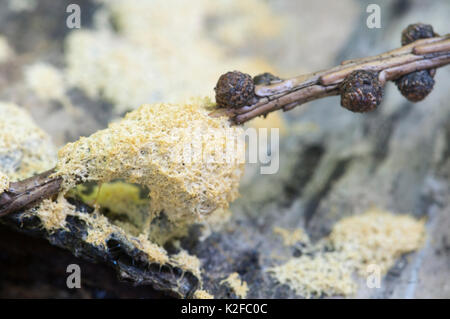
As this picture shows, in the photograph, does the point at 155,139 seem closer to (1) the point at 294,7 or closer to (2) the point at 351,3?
(1) the point at 294,7

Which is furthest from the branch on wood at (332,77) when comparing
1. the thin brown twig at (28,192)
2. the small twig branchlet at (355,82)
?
the thin brown twig at (28,192)

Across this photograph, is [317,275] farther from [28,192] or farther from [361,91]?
[28,192]

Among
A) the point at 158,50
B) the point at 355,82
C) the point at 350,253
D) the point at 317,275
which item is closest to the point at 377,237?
the point at 350,253

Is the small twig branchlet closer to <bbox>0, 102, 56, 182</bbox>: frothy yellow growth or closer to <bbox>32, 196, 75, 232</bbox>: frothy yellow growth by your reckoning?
<bbox>32, 196, 75, 232</bbox>: frothy yellow growth

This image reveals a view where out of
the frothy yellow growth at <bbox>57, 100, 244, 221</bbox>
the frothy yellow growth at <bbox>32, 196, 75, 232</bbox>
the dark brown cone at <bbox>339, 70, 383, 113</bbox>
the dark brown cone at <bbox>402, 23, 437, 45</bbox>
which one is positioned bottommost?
the frothy yellow growth at <bbox>32, 196, 75, 232</bbox>

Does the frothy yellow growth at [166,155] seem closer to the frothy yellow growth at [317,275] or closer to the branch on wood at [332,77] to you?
the branch on wood at [332,77]

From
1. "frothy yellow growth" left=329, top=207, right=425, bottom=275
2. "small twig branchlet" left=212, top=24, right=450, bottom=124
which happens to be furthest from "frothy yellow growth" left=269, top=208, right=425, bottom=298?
"small twig branchlet" left=212, top=24, right=450, bottom=124

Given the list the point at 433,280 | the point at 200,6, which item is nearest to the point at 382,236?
the point at 433,280
